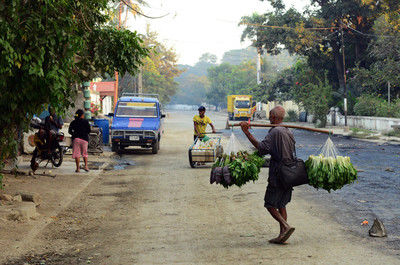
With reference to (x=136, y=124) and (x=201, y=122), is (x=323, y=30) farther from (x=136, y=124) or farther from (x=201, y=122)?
(x=201, y=122)

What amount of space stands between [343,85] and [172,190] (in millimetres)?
36625

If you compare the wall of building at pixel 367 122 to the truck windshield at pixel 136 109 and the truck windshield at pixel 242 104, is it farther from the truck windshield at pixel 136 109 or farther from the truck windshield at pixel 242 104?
the truck windshield at pixel 242 104

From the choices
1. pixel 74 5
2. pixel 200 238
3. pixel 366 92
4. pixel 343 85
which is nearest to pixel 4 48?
pixel 74 5

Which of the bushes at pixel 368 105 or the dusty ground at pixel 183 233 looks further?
the bushes at pixel 368 105

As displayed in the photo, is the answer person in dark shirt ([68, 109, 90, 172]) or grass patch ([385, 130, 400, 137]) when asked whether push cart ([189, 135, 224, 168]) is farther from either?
grass patch ([385, 130, 400, 137])

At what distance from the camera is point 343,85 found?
46531 millimetres

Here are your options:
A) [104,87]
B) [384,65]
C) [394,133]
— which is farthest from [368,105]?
[104,87]

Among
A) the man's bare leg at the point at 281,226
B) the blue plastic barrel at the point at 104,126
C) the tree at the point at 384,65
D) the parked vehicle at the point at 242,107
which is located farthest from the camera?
the parked vehicle at the point at 242,107

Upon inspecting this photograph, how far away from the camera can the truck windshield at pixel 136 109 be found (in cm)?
2336

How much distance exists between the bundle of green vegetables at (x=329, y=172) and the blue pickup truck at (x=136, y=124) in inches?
585

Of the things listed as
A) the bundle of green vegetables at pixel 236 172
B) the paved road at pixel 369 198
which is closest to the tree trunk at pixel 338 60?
the paved road at pixel 369 198

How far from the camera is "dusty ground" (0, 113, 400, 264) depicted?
670 cm

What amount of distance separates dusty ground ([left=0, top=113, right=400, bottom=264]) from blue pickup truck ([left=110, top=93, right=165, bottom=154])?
348 inches

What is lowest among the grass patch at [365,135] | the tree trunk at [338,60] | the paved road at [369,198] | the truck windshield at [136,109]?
the paved road at [369,198]
